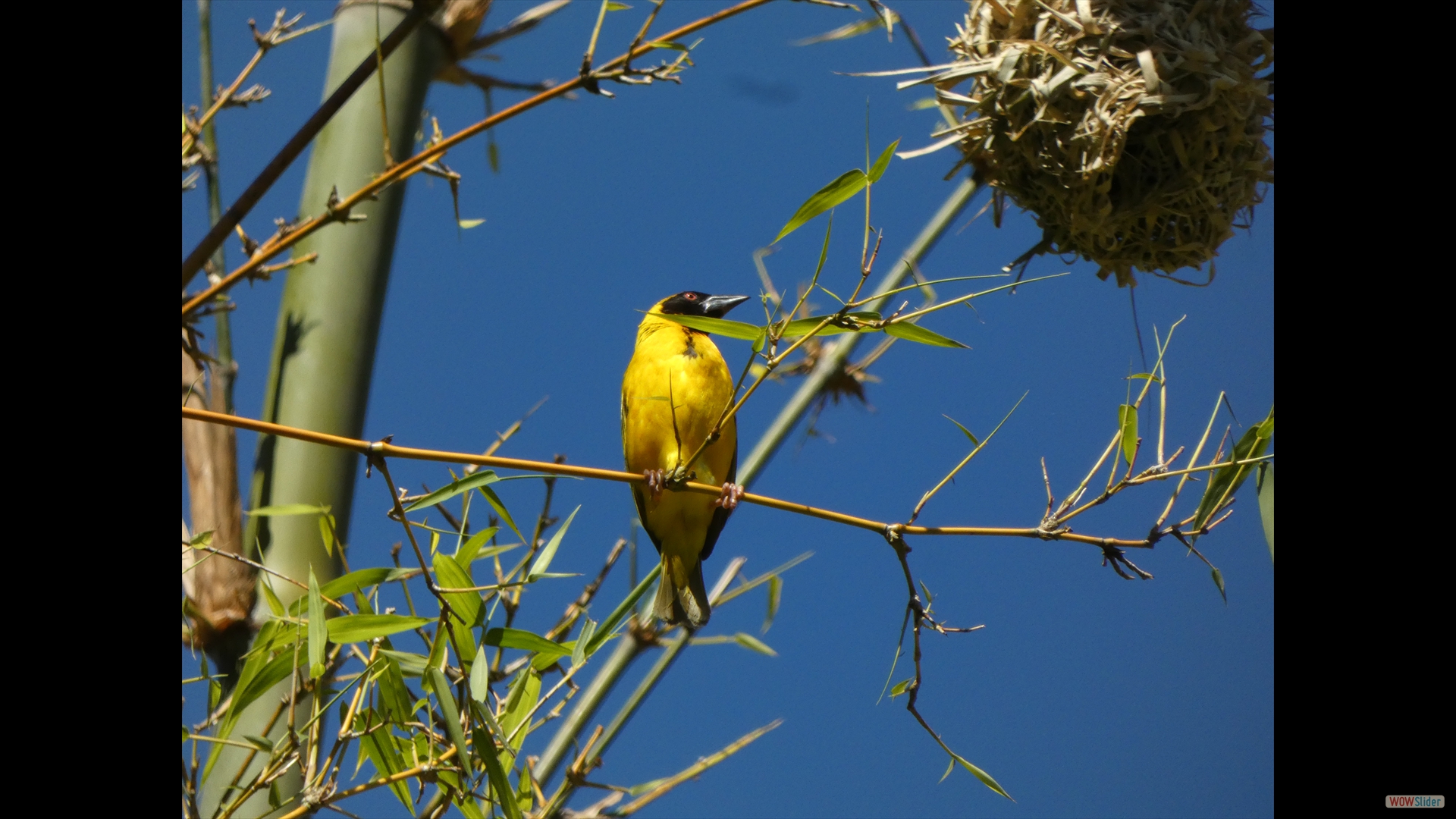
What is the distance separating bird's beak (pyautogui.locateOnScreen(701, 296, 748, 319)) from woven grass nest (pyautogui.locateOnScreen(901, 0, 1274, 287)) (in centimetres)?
114

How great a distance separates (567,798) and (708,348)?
50.0 inches

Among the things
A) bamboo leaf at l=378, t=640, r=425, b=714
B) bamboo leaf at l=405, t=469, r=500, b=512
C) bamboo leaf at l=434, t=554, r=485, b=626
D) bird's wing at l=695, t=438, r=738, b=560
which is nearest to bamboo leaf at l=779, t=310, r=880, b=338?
bamboo leaf at l=405, t=469, r=500, b=512

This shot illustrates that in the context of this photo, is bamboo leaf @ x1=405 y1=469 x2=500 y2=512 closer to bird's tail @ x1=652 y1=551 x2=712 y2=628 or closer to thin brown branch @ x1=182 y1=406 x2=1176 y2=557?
thin brown branch @ x1=182 y1=406 x2=1176 y2=557

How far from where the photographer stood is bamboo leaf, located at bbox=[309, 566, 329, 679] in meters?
1.20

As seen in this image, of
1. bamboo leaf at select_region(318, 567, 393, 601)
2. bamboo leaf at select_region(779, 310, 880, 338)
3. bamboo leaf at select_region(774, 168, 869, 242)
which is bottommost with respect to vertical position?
bamboo leaf at select_region(318, 567, 393, 601)

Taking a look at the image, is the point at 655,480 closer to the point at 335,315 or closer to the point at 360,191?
the point at 360,191

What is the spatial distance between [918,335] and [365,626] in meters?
0.73

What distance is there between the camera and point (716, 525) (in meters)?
2.77

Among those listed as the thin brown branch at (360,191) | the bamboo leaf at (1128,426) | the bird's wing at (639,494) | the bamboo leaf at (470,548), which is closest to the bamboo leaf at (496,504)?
the bamboo leaf at (470,548)

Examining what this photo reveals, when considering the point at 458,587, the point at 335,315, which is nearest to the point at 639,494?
the point at 335,315

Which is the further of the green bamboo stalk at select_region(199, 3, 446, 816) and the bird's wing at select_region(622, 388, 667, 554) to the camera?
the bird's wing at select_region(622, 388, 667, 554)
